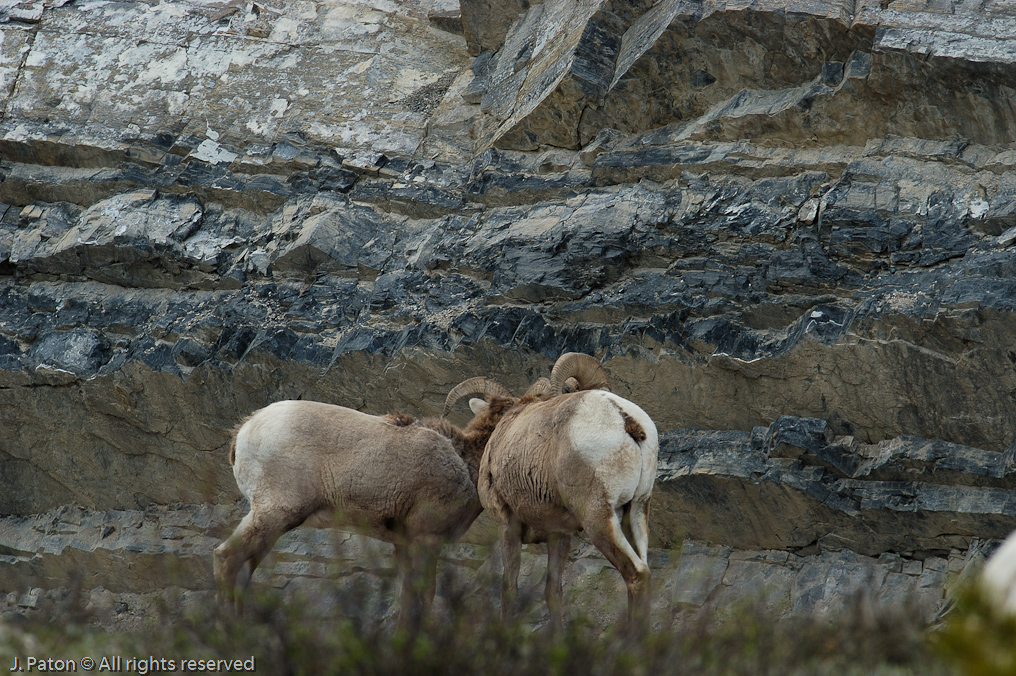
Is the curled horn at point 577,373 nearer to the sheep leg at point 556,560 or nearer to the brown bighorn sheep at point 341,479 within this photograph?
the brown bighorn sheep at point 341,479

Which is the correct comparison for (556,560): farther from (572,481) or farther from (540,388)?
(540,388)

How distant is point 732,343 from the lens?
734cm

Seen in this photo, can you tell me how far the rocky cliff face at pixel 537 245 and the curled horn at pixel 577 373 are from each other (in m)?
1.19

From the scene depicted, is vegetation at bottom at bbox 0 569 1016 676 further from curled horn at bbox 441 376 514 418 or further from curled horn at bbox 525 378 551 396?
curled horn at bbox 441 376 514 418

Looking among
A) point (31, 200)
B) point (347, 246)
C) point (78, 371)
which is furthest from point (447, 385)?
point (31, 200)

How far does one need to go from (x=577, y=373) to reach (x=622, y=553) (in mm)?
1645

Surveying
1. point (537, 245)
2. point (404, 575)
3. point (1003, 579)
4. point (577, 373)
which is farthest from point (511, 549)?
point (1003, 579)

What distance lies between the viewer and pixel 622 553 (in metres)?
5.11

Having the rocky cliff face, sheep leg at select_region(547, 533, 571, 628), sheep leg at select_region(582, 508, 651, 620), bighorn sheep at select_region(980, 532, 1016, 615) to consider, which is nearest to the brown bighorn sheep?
sheep leg at select_region(547, 533, 571, 628)

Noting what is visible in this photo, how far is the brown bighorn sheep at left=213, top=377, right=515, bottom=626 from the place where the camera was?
231 inches

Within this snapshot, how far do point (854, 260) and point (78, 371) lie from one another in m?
7.37

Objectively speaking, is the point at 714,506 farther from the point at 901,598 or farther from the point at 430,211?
the point at 430,211

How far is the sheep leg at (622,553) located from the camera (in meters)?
5.10

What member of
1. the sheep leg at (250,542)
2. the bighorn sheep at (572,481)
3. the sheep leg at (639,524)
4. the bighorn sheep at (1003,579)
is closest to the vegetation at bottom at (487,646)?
the bighorn sheep at (1003,579)
